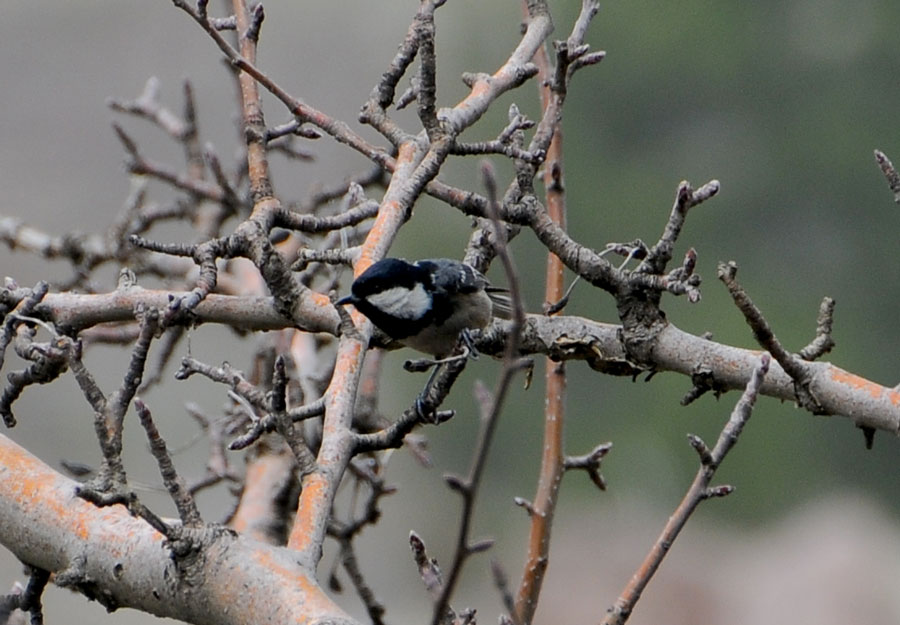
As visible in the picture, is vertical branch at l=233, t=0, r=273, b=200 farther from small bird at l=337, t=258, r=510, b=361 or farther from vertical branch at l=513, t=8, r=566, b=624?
vertical branch at l=513, t=8, r=566, b=624

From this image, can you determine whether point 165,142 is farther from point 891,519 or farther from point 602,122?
point 891,519

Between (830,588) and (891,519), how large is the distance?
0.92 metres

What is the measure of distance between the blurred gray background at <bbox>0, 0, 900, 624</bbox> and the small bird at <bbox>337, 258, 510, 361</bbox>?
755 centimetres

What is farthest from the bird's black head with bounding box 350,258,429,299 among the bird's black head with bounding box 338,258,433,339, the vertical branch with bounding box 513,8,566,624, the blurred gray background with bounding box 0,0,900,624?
the blurred gray background with bounding box 0,0,900,624

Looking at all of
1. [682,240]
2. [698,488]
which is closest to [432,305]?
[698,488]

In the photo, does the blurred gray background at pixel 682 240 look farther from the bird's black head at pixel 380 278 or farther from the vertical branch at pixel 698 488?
the vertical branch at pixel 698 488

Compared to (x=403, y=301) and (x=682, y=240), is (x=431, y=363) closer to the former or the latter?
(x=403, y=301)

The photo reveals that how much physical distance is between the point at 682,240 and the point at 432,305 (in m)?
8.73

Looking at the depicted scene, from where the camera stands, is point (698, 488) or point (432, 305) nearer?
point (698, 488)

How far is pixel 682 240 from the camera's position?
10094 mm

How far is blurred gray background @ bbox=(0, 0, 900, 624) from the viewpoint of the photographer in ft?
32.0

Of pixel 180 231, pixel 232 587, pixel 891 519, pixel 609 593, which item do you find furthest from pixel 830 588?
pixel 232 587

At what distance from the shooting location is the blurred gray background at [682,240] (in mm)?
9742

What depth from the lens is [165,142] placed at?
8500 mm
